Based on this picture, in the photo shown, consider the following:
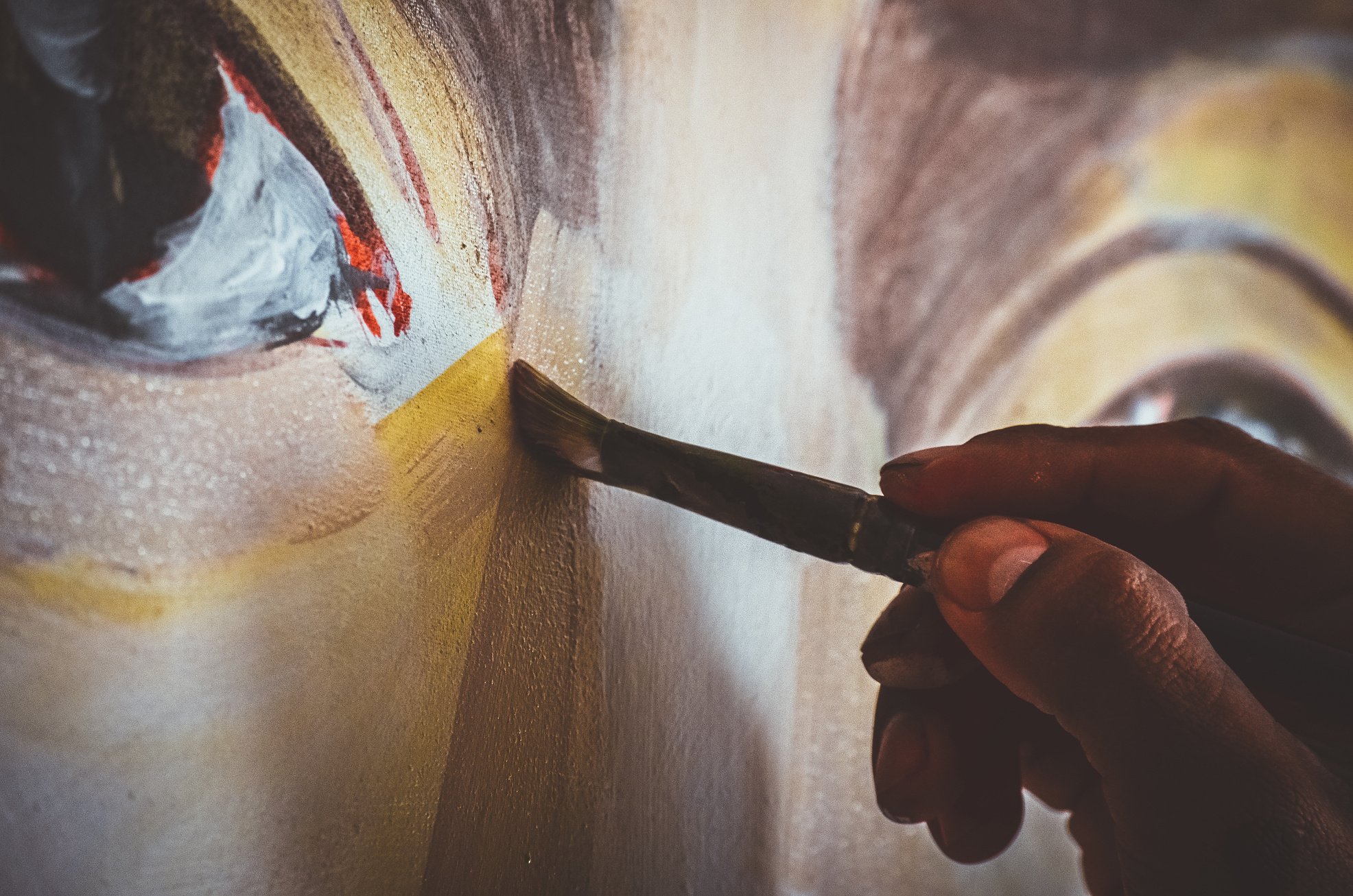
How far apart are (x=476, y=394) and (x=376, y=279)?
0.29 ft

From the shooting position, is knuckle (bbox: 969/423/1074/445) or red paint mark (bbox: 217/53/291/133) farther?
knuckle (bbox: 969/423/1074/445)

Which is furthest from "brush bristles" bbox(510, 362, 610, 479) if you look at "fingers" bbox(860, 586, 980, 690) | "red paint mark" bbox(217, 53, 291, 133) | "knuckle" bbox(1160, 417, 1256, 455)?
"knuckle" bbox(1160, 417, 1256, 455)

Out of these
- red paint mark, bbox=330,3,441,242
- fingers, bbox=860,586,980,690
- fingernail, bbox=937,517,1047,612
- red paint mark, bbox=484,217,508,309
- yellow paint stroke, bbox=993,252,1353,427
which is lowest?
yellow paint stroke, bbox=993,252,1353,427

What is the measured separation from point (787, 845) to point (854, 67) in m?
0.75

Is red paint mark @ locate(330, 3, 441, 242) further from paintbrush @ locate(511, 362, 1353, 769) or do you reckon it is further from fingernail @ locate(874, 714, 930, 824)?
fingernail @ locate(874, 714, 930, 824)

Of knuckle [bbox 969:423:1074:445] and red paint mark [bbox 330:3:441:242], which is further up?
red paint mark [bbox 330:3:441:242]

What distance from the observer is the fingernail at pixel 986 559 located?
1.50 ft

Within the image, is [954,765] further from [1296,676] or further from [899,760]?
[1296,676]

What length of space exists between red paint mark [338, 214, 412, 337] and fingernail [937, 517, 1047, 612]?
1.06 ft

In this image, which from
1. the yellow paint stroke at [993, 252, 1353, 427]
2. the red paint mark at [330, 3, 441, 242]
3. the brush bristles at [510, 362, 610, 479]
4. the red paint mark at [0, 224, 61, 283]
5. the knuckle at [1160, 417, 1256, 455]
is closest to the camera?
the red paint mark at [0, 224, 61, 283]

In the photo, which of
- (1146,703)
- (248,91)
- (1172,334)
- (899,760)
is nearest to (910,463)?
(1146,703)

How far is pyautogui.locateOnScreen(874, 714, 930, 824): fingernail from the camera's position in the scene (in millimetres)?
705

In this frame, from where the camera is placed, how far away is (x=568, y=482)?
538mm

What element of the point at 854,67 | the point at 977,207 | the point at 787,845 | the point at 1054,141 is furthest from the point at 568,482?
the point at 1054,141
